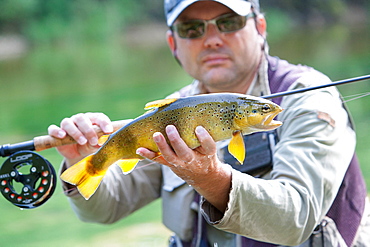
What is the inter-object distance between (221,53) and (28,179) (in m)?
1.03

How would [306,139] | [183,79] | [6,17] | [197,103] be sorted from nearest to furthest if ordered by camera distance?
1. [197,103]
2. [306,139]
3. [183,79]
4. [6,17]

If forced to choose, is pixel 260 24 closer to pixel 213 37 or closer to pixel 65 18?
pixel 213 37

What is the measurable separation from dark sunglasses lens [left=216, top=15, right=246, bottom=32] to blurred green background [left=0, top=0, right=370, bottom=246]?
2.26 m

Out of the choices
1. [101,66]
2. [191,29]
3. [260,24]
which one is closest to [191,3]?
[191,29]

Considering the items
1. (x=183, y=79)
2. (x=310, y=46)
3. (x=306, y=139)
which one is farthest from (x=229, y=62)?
(x=310, y=46)

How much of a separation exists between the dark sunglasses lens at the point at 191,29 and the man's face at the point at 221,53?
0.02m

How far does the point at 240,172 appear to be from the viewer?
6.20 feet

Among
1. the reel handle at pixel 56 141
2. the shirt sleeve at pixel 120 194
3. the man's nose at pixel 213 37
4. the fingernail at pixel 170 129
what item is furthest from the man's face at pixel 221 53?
the fingernail at pixel 170 129

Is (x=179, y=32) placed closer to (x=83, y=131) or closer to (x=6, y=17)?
(x=83, y=131)

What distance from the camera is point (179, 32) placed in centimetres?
266

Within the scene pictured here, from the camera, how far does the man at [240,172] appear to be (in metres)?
1.81

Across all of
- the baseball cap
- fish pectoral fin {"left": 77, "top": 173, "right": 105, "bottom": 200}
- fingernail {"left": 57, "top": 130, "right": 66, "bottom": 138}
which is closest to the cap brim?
the baseball cap

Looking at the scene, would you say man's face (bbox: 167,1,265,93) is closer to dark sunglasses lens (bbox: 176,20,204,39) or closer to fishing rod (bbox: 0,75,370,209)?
dark sunglasses lens (bbox: 176,20,204,39)

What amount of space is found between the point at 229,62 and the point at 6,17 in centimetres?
2674
